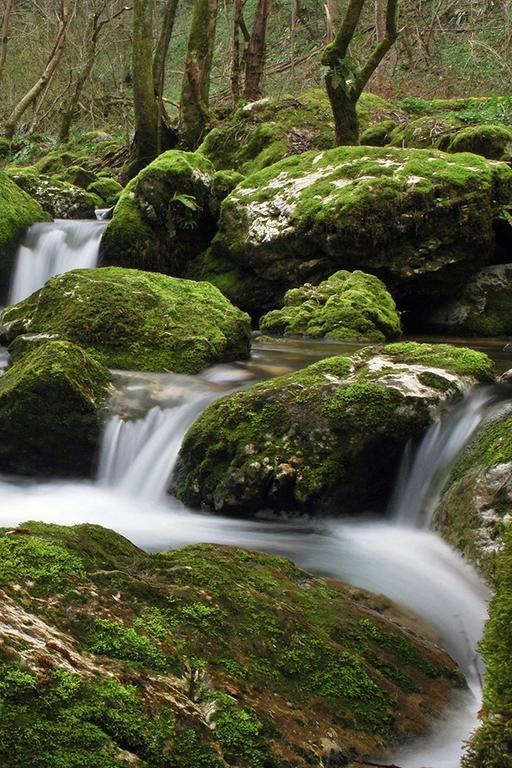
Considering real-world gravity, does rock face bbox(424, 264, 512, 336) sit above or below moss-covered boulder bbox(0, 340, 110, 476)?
above

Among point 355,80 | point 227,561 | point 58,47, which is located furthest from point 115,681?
point 58,47

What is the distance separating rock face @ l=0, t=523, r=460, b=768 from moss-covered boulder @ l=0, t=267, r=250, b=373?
456 cm

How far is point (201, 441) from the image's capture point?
214 inches

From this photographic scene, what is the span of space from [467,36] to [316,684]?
23.8 meters

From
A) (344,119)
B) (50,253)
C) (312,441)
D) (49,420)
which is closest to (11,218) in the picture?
(50,253)

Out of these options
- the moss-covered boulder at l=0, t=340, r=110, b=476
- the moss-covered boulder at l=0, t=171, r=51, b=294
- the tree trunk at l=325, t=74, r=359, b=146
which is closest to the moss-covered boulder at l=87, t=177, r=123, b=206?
the moss-covered boulder at l=0, t=171, r=51, b=294

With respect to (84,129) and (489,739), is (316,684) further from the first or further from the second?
(84,129)

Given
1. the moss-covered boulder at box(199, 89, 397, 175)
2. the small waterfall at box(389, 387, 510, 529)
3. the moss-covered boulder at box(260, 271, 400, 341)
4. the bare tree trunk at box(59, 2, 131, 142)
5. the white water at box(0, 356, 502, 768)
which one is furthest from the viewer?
the bare tree trunk at box(59, 2, 131, 142)

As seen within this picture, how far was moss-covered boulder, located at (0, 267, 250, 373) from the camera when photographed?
298 inches

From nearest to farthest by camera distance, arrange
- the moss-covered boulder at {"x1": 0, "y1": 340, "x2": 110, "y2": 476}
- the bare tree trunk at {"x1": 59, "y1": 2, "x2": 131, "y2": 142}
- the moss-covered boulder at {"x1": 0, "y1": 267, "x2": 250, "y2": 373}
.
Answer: the moss-covered boulder at {"x1": 0, "y1": 340, "x2": 110, "y2": 476} → the moss-covered boulder at {"x1": 0, "y1": 267, "x2": 250, "y2": 373} → the bare tree trunk at {"x1": 59, "y1": 2, "x2": 131, "y2": 142}

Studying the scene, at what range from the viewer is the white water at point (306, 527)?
3527 mm

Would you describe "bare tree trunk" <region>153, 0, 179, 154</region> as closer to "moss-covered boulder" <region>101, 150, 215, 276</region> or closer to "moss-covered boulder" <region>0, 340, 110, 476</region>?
"moss-covered boulder" <region>101, 150, 215, 276</region>

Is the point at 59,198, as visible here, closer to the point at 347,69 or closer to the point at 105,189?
the point at 105,189

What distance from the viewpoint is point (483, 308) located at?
10141 millimetres
